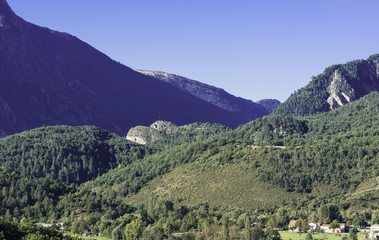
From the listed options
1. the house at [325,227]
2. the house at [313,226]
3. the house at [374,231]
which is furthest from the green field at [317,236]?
the house at [313,226]

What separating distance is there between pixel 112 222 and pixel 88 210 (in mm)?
18257

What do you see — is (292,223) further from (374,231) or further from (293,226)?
(374,231)

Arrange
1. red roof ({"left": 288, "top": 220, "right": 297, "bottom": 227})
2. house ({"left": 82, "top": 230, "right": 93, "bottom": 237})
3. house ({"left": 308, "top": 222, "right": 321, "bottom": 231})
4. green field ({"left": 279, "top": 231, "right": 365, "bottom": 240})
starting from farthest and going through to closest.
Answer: red roof ({"left": 288, "top": 220, "right": 297, "bottom": 227})
house ({"left": 308, "top": 222, "right": 321, "bottom": 231})
house ({"left": 82, "top": 230, "right": 93, "bottom": 237})
green field ({"left": 279, "top": 231, "right": 365, "bottom": 240})

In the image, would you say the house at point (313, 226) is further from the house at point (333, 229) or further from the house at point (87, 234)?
the house at point (87, 234)

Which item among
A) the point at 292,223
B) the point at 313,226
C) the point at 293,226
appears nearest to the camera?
the point at 313,226

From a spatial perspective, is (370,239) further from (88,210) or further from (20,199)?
(20,199)

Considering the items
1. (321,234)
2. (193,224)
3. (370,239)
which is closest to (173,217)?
(193,224)

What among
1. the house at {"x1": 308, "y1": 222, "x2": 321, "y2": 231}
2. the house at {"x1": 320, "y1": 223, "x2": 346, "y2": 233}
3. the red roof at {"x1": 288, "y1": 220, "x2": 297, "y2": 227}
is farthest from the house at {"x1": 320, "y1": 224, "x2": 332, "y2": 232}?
the red roof at {"x1": 288, "y1": 220, "x2": 297, "y2": 227}

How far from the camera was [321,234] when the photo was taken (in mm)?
179125

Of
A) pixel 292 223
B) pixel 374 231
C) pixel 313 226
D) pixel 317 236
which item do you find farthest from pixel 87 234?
pixel 374 231

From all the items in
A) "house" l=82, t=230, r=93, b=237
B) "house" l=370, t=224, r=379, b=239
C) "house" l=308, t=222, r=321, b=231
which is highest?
"house" l=370, t=224, r=379, b=239

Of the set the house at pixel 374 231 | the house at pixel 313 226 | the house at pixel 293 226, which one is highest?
the house at pixel 374 231

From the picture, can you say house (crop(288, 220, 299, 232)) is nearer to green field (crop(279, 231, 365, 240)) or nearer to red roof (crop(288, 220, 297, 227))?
red roof (crop(288, 220, 297, 227))

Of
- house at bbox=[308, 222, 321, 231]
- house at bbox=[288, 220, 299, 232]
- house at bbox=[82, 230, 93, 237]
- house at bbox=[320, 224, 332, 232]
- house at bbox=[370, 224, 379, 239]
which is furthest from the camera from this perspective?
house at bbox=[288, 220, 299, 232]
